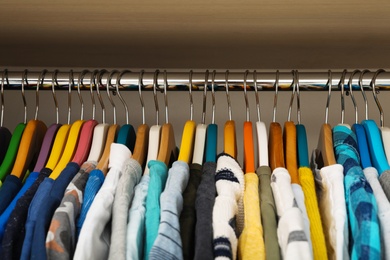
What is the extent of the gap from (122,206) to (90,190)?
7 centimetres

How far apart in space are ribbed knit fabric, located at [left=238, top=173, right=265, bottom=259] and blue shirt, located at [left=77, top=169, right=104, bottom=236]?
7.8 inches

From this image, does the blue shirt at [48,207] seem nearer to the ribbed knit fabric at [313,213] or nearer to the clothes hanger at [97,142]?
the clothes hanger at [97,142]

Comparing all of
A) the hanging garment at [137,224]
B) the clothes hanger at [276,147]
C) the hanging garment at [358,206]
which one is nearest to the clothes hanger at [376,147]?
the hanging garment at [358,206]

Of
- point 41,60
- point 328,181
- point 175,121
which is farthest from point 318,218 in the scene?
point 41,60

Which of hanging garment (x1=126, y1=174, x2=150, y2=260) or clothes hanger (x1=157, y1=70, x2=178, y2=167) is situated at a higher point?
→ clothes hanger (x1=157, y1=70, x2=178, y2=167)

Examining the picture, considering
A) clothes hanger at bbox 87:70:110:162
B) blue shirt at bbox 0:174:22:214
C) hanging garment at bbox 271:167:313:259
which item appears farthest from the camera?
clothes hanger at bbox 87:70:110:162

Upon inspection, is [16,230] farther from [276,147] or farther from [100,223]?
[276,147]

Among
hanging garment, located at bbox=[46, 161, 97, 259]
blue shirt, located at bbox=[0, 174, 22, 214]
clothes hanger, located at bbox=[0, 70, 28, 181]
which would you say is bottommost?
hanging garment, located at bbox=[46, 161, 97, 259]

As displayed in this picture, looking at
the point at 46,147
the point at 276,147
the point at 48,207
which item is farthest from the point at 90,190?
the point at 276,147

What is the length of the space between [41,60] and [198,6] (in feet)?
1.33

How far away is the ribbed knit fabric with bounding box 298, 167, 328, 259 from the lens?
65 cm

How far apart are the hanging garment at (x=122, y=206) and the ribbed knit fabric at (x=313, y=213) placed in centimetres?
23

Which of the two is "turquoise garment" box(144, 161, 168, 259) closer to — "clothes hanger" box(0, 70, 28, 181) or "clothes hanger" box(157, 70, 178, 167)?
"clothes hanger" box(157, 70, 178, 167)

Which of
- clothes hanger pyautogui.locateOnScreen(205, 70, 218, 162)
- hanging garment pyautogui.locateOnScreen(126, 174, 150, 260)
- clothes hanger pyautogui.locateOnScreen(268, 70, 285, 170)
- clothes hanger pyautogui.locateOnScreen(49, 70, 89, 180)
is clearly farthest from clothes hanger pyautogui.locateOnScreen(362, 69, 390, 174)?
clothes hanger pyautogui.locateOnScreen(49, 70, 89, 180)
